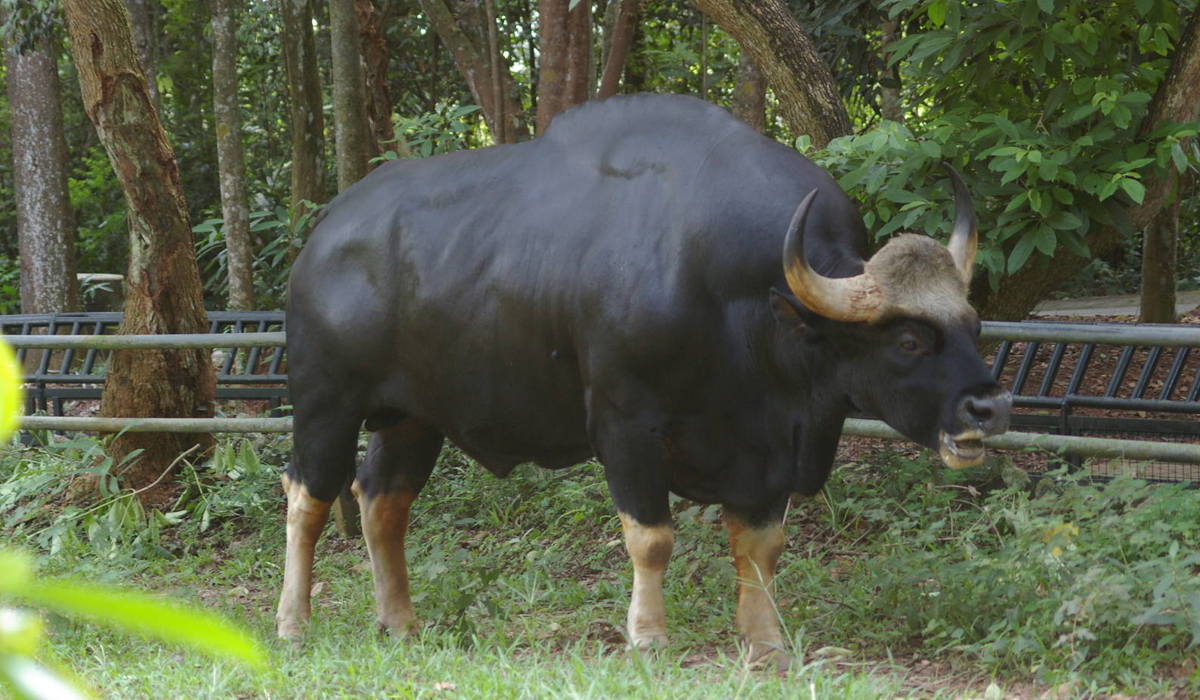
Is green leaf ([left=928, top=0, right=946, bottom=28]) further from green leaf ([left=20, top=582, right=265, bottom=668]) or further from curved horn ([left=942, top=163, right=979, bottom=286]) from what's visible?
green leaf ([left=20, top=582, right=265, bottom=668])

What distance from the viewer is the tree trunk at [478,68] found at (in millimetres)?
8492

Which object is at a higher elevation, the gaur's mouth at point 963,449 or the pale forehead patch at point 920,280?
the pale forehead patch at point 920,280

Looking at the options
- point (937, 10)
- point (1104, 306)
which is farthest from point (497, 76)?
point (1104, 306)

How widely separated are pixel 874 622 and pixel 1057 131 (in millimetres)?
2687

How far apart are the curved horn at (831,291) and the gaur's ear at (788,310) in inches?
2.1

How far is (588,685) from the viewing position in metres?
3.78

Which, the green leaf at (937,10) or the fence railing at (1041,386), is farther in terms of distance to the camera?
the green leaf at (937,10)

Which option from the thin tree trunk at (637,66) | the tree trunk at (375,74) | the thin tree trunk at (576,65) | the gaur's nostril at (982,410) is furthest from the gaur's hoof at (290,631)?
the thin tree trunk at (637,66)

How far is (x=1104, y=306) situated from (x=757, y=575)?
38.1 ft

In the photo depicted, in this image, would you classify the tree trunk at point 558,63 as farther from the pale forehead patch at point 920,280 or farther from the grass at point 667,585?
the pale forehead patch at point 920,280

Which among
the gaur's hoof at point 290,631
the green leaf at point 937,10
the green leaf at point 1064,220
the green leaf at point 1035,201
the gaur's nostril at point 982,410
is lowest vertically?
the gaur's hoof at point 290,631

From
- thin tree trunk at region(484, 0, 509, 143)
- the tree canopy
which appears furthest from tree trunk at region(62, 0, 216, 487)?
thin tree trunk at region(484, 0, 509, 143)

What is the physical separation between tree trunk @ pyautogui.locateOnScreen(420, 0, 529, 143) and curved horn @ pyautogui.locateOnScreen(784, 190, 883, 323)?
4884mm

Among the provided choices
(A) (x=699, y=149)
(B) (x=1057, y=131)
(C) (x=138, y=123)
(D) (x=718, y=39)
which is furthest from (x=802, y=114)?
(D) (x=718, y=39)
